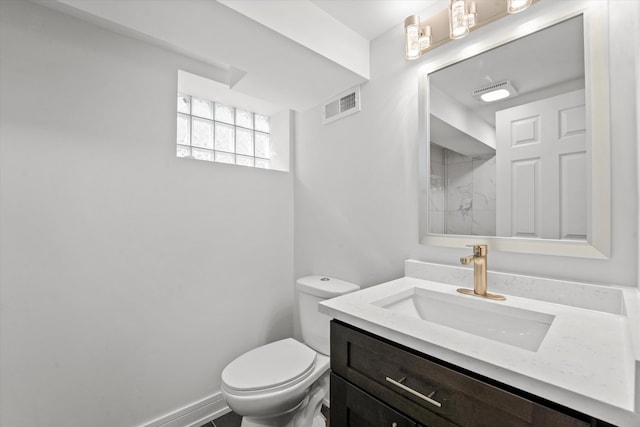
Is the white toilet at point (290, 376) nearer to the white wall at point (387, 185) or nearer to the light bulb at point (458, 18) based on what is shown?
the white wall at point (387, 185)

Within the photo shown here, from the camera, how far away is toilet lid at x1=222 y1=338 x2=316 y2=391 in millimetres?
1246

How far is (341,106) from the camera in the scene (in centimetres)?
179

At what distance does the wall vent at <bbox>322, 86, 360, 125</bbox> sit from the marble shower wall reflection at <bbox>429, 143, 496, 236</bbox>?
1.98 feet

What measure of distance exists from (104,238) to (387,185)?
1.48 metres

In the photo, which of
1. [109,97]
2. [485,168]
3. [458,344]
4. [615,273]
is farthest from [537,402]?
[109,97]

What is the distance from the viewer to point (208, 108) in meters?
2.07

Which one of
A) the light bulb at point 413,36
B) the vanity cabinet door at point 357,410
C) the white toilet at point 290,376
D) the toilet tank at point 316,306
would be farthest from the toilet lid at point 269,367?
the light bulb at point 413,36

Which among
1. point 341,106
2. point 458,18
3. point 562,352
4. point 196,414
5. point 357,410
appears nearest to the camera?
point 562,352

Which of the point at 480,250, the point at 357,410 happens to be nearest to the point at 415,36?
the point at 480,250

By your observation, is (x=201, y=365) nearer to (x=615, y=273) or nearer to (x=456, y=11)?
(x=615, y=273)

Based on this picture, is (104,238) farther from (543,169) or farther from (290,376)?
(543,169)

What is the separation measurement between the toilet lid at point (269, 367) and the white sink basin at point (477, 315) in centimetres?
61

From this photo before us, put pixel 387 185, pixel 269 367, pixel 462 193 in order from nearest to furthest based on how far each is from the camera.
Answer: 1. pixel 462 193
2. pixel 269 367
3. pixel 387 185

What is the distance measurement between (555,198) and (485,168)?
263 millimetres
